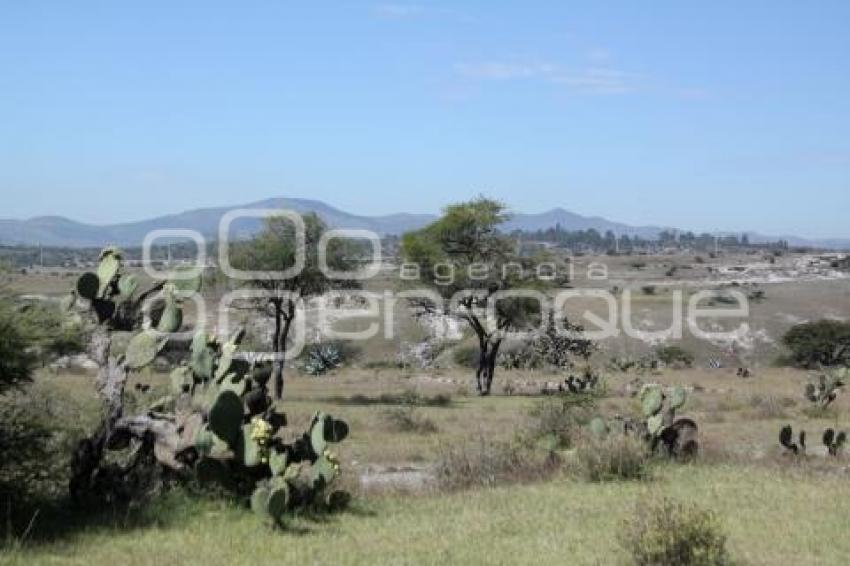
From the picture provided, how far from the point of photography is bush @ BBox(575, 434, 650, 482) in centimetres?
1322

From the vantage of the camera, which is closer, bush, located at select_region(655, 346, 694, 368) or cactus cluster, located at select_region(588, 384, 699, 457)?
cactus cluster, located at select_region(588, 384, 699, 457)

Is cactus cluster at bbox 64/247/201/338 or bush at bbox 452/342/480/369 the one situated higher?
cactus cluster at bbox 64/247/201/338

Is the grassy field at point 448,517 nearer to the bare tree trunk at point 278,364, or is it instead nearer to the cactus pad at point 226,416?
the cactus pad at point 226,416

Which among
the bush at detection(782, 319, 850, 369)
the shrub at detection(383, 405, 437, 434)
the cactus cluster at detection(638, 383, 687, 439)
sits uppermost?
the cactus cluster at detection(638, 383, 687, 439)

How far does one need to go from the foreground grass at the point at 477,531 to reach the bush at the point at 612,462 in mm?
A: 472

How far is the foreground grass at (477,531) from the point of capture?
8.78 m

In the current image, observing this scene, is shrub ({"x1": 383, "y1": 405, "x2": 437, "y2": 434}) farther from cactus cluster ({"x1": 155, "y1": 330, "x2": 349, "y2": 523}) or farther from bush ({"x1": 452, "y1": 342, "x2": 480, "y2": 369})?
bush ({"x1": 452, "y1": 342, "x2": 480, "y2": 369})

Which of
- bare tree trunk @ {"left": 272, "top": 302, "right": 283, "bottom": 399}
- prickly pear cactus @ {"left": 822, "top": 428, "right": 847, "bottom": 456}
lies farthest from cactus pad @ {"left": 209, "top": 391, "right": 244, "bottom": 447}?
bare tree trunk @ {"left": 272, "top": 302, "right": 283, "bottom": 399}

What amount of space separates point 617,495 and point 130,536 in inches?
223

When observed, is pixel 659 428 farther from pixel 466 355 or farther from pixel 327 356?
pixel 466 355

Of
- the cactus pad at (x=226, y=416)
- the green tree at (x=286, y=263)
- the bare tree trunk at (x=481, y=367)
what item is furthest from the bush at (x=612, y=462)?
the bare tree trunk at (x=481, y=367)

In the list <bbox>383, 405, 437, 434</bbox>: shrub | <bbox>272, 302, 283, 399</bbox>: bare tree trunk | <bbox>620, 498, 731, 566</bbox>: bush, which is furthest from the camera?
<bbox>272, 302, 283, 399</bbox>: bare tree trunk

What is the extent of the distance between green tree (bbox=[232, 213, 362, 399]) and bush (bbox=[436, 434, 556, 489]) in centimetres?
2260

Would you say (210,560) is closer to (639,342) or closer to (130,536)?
(130,536)
